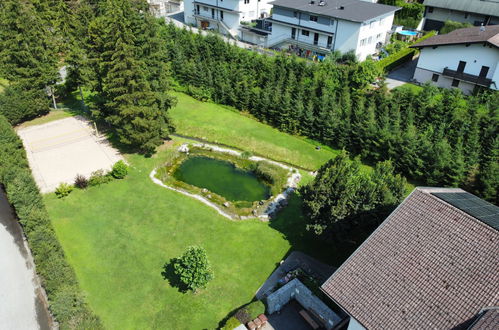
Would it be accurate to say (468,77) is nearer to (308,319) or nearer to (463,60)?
(463,60)

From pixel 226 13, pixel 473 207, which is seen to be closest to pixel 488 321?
pixel 473 207

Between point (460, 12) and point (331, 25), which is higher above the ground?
point (460, 12)

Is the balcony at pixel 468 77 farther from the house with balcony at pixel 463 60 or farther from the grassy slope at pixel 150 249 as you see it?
the grassy slope at pixel 150 249

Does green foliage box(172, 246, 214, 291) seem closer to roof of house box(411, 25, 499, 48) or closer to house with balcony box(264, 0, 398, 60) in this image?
roof of house box(411, 25, 499, 48)

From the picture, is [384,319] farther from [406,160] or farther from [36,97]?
[36,97]

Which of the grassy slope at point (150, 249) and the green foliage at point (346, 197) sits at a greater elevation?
the green foliage at point (346, 197)

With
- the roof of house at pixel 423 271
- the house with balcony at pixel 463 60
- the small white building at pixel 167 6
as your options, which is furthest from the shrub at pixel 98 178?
the small white building at pixel 167 6

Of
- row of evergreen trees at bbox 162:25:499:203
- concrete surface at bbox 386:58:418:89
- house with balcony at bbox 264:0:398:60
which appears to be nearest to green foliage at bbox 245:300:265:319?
row of evergreen trees at bbox 162:25:499:203
